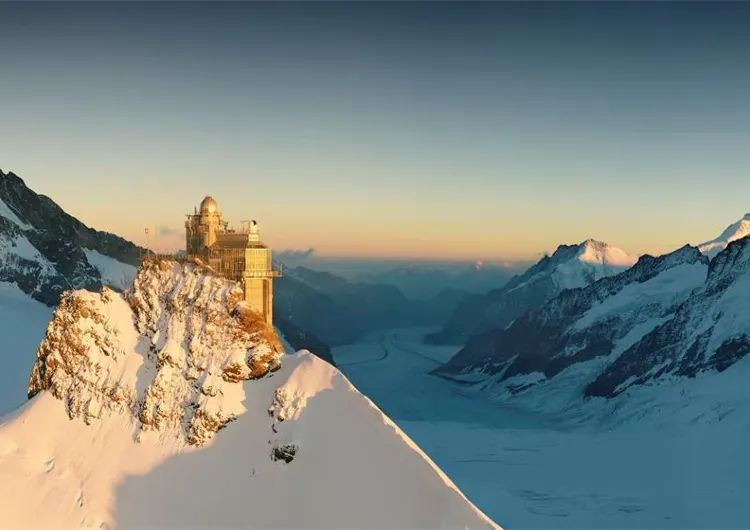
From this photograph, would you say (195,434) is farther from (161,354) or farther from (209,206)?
(209,206)

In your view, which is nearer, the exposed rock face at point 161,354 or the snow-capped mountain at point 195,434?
the snow-capped mountain at point 195,434

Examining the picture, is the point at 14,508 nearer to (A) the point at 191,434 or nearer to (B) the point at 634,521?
(A) the point at 191,434

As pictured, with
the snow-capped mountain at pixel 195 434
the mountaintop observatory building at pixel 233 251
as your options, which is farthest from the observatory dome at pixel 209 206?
the snow-capped mountain at pixel 195 434

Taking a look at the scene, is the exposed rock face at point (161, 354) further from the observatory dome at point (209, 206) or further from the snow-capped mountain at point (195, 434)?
the observatory dome at point (209, 206)

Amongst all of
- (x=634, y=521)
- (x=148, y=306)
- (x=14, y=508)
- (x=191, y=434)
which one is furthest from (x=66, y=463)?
(x=634, y=521)

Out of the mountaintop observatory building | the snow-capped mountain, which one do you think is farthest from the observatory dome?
the snow-capped mountain

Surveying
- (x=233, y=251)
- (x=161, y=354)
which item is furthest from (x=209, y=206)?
(x=161, y=354)
